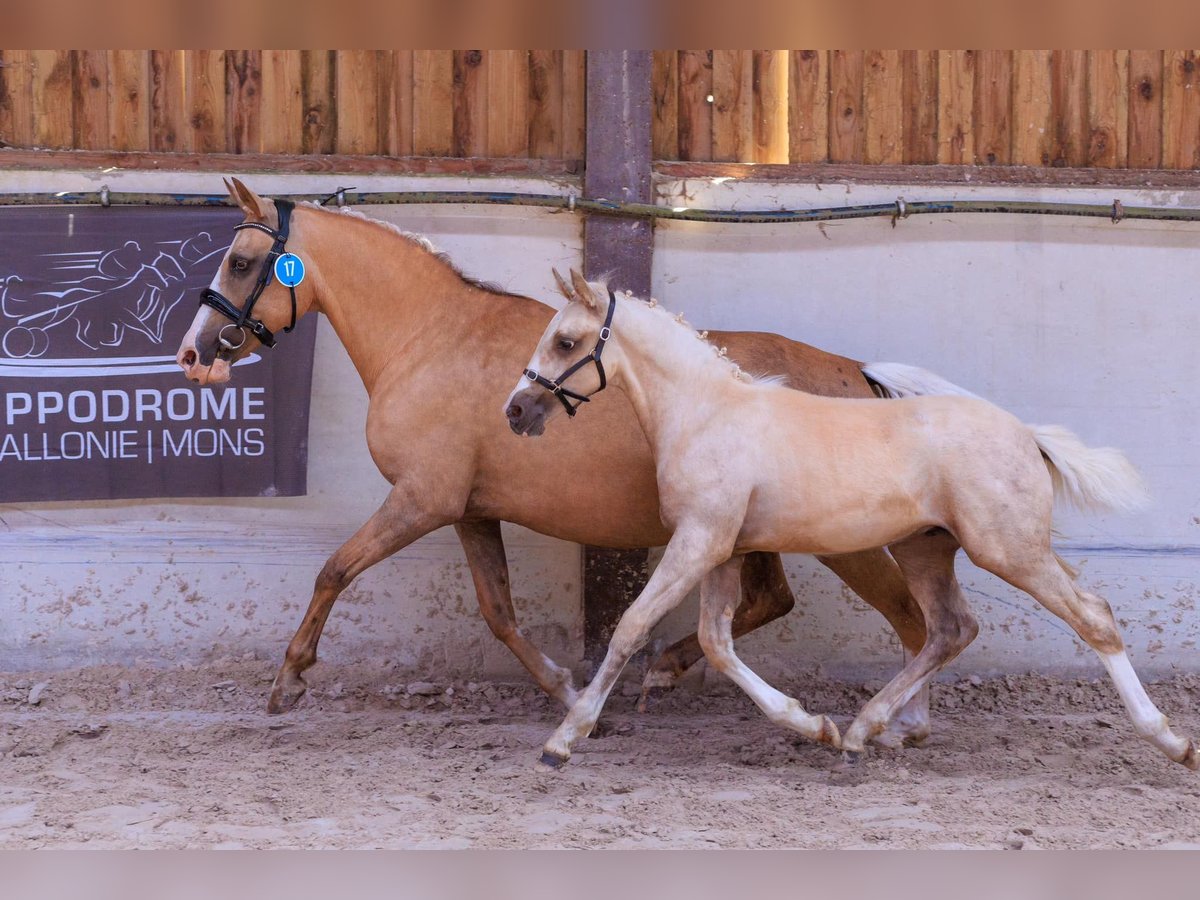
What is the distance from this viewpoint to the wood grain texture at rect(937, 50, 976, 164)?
6.11 m

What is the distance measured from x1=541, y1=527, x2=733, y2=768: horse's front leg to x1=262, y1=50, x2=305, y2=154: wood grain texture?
315cm

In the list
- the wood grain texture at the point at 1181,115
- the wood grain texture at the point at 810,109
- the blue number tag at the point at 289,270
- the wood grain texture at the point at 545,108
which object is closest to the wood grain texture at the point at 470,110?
→ the wood grain texture at the point at 545,108

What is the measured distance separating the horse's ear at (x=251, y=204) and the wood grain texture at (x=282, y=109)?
3.59 feet

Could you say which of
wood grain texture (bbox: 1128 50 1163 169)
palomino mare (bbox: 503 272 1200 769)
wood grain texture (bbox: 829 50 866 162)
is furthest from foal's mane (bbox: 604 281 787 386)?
wood grain texture (bbox: 1128 50 1163 169)

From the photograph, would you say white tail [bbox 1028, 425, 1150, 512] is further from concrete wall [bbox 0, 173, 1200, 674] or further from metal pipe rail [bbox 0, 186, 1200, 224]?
metal pipe rail [bbox 0, 186, 1200, 224]

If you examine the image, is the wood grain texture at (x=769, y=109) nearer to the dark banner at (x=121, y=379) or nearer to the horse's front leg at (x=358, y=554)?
the dark banner at (x=121, y=379)

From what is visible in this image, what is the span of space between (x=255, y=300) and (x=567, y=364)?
1.48 metres

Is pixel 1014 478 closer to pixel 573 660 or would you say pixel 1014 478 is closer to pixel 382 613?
pixel 573 660

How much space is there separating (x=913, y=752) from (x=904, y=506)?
112 centimetres

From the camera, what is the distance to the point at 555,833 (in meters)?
3.64

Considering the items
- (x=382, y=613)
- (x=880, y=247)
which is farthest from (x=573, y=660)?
(x=880, y=247)

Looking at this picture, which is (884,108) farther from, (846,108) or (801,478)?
(801,478)

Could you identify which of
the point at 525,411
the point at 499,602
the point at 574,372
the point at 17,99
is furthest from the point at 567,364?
the point at 17,99

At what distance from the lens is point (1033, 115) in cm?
611
